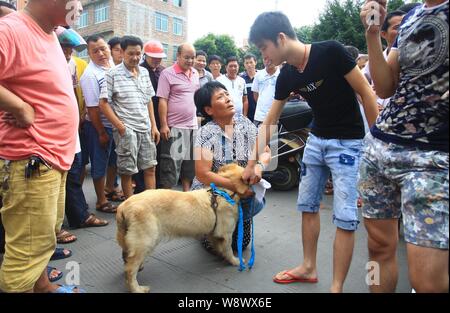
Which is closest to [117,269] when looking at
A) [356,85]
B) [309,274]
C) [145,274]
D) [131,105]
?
[145,274]

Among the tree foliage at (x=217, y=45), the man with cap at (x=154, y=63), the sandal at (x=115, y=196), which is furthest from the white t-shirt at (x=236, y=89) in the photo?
the tree foliage at (x=217, y=45)

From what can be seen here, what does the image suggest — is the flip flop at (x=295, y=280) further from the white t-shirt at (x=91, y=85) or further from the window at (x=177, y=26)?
the window at (x=177, y=26)

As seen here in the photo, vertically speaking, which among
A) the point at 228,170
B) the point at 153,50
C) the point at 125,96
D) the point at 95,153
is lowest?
the point at 95,153

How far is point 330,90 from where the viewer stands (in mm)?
2143

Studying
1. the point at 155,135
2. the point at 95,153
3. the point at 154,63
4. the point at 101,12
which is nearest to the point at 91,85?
the point at 95,153

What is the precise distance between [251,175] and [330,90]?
2.78ft

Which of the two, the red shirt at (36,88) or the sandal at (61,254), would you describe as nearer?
the red shirt at (36,88)

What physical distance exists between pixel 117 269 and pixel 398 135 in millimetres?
2334

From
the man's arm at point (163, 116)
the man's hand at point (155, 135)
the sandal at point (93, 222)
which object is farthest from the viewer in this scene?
the man's arm at point (163, 116)

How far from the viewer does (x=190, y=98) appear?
4457mm

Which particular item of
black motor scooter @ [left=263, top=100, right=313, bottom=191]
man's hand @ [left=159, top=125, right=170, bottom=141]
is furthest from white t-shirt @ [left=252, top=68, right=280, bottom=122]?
man's hand @ [left=159, top=125, right=170, bottom=141]

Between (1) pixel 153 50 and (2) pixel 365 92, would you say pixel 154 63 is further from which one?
(2) pixel 365 92

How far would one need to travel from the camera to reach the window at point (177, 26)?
3269cm
